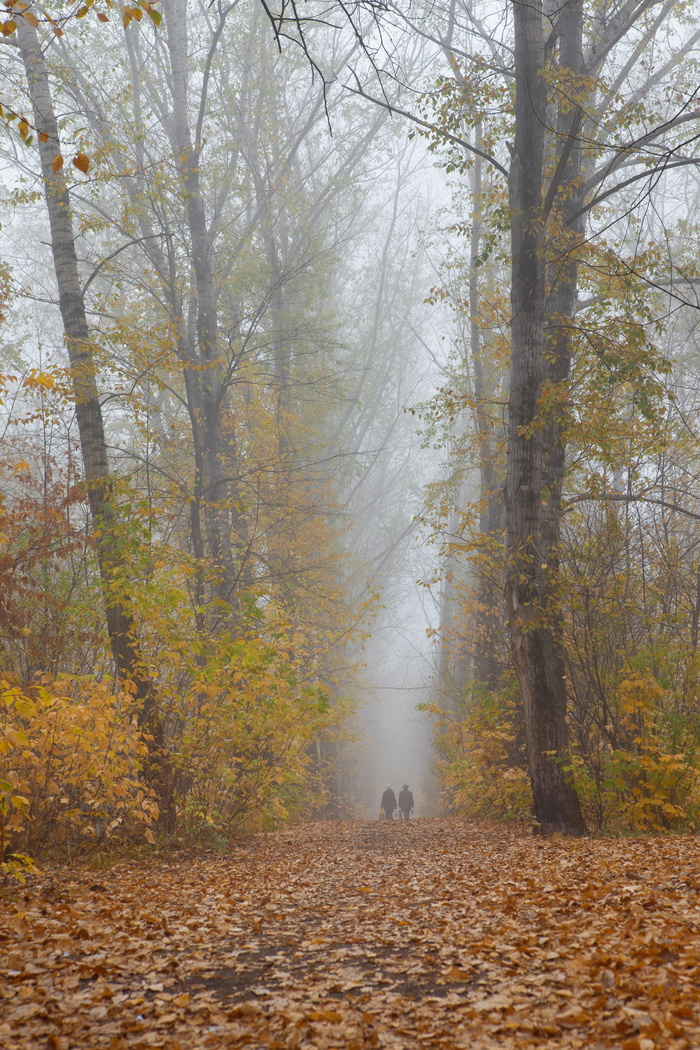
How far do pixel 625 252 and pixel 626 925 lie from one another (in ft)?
67.7

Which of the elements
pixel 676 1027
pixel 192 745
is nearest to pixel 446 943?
pixel 676 1027

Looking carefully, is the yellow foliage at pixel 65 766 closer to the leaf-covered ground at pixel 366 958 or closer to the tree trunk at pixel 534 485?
the leaf-covered ground at pixel 366 958

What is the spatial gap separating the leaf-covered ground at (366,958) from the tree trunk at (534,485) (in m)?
2.07

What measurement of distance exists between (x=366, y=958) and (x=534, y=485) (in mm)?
5638

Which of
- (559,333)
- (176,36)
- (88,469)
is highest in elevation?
(176,36)

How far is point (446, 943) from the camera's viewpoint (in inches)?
154

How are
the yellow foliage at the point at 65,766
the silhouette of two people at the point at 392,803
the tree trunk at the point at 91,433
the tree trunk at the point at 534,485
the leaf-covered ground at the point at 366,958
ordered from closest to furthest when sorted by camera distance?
the leaf-covered ground at the point at 366,958 < the yellow foliage at the point at 65,766 < the tree trunk at the point at 91,433 < the tree trunk at the point at 534,485 < the silhouette of two people at the point at 392,803

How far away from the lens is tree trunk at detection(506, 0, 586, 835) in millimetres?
7996

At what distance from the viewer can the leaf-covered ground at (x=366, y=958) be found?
2787 millimetres

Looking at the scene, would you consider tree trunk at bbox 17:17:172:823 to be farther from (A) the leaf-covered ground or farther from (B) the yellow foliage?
(A) the leaf-covered ground

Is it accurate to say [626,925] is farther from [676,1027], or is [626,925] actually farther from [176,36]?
[176,36]

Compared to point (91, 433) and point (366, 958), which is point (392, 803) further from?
point (366, 958)

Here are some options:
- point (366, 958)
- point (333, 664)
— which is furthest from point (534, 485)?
point (333, 664)

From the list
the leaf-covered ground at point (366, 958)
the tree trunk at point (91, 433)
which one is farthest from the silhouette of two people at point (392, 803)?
the leaf-covered ground at point (366, 958)
